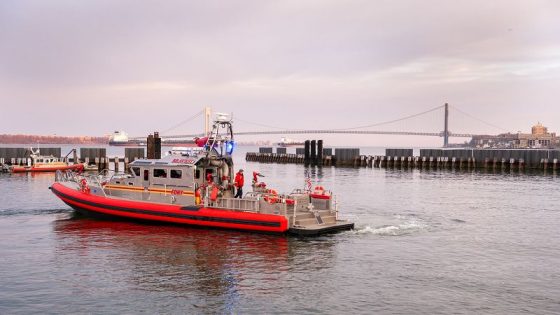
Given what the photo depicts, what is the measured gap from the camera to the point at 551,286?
1595cm

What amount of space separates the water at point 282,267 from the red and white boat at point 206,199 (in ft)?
1.92

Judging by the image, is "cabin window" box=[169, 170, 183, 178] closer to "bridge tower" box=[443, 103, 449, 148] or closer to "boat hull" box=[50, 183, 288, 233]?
"boat hull" box=[50, 183, 288, 233]

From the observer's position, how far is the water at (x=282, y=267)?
1412 cm

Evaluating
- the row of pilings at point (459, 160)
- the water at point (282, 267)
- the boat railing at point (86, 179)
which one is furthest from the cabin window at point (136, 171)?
→ the row of pilings at point (459, 160)

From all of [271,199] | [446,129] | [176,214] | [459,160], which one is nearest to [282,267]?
[271,199]

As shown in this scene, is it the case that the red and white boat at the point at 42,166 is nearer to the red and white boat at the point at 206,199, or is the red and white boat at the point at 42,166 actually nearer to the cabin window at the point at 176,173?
the red and white boat at the point at 206,199

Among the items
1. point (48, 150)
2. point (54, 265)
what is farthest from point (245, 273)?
point (48, 150)

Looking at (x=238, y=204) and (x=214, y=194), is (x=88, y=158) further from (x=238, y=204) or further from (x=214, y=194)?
(x=238, y=204)

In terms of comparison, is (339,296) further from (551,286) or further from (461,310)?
(551,286)

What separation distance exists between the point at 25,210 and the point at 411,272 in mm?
22548

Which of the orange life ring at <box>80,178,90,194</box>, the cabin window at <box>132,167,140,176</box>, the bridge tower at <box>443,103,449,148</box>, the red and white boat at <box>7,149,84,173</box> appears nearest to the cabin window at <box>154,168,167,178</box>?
the cabin window at <box>132,167,140,176</box>

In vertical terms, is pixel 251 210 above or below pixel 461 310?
above

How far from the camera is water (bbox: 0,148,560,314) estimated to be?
14.1 metres

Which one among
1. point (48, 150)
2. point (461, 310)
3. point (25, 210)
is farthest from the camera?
point (48, 150)
